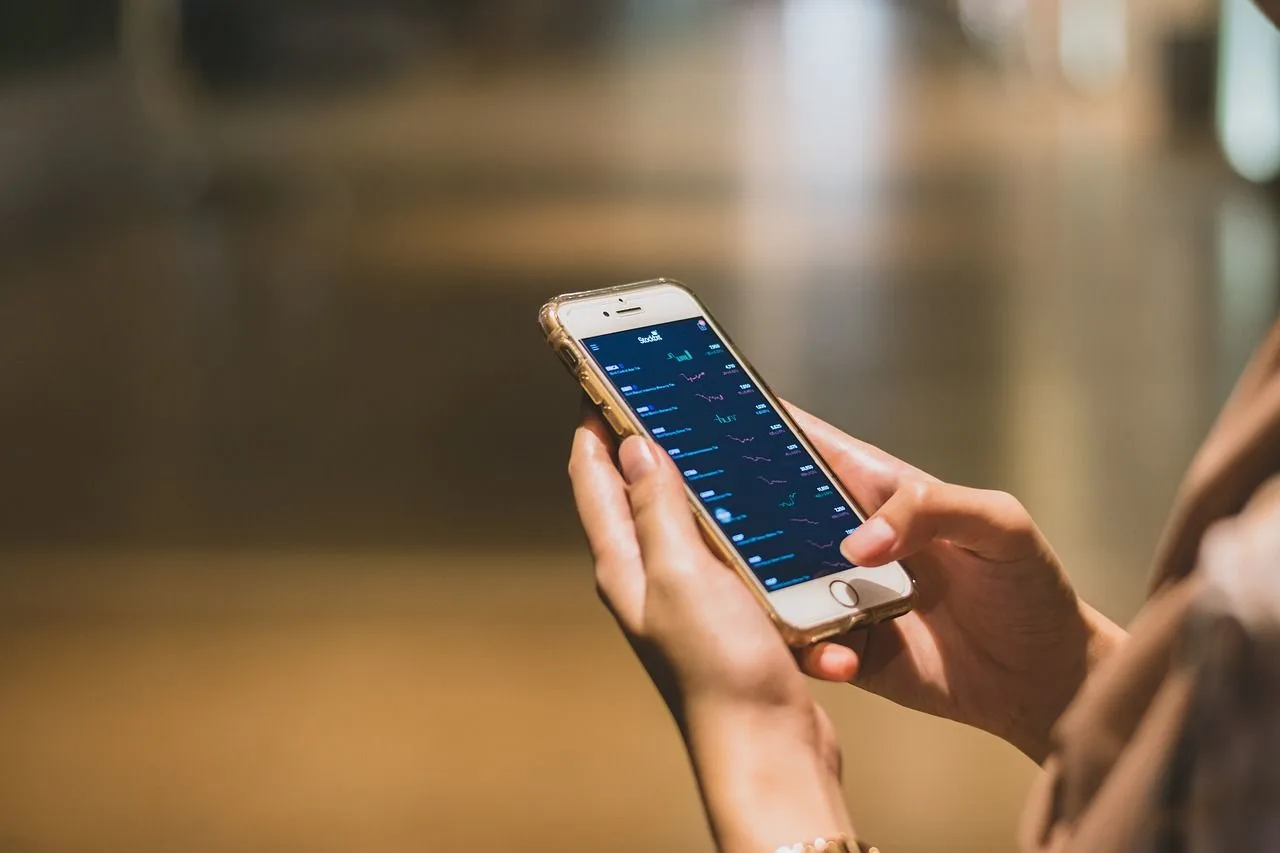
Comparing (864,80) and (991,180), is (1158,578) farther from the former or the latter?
(864,80)

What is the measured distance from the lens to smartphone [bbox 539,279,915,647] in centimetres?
89

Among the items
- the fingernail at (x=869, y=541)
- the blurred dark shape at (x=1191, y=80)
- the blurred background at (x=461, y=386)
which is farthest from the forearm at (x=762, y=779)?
the blurred dark shape at (x=1191, y=80)

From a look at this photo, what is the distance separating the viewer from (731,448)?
3.14 feet

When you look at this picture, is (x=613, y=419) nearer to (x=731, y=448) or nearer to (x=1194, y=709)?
(x=731, y=448)

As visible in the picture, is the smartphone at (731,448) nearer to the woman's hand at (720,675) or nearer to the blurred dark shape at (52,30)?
the woman's hand at (720,675)

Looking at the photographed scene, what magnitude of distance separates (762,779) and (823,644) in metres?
0.13

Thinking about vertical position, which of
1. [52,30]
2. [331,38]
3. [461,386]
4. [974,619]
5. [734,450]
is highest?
[734,450]

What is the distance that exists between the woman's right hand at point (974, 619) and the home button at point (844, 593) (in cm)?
2

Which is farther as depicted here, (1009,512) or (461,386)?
(461,386)

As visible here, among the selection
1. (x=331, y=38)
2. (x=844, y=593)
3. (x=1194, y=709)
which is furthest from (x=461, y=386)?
(x=331, y=38)

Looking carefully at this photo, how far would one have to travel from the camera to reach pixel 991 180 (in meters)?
6.59

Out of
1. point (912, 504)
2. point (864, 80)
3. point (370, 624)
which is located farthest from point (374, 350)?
point (864, 80)

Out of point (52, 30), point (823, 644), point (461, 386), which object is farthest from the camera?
point (52, 30)

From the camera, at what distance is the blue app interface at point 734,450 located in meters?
0.91
